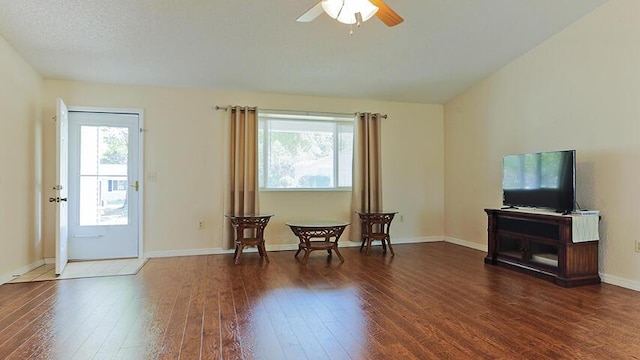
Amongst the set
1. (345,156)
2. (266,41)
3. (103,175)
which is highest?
(266,41)

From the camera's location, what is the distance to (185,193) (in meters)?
5.09

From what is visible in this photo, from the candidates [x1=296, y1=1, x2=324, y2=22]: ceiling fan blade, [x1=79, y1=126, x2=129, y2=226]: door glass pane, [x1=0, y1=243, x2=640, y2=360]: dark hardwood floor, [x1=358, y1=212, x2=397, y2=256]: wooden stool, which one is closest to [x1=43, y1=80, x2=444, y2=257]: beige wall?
[x1=79, y1=126, x2=129, y2=226]: door glass pane

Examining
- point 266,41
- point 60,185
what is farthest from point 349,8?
point 60,185

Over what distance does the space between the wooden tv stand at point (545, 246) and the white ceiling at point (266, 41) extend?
6.83ft

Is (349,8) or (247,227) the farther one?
(247,227)

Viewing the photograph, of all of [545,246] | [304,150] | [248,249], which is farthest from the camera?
[304,150]

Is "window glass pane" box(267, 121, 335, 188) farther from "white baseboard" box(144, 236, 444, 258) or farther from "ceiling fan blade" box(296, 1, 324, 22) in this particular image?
"ceiling fan blade" box(296, 1, 324, 22)

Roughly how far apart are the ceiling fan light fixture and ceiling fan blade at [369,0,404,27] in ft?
0.11

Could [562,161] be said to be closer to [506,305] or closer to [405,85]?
[506,305]

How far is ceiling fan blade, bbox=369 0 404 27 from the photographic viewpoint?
243cm

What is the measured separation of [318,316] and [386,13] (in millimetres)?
2265

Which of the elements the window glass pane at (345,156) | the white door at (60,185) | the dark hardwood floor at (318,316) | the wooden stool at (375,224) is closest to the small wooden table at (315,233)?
the dark hardwood floor at (318,316)

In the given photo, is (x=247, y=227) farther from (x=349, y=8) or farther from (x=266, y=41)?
(x=349, y=8)

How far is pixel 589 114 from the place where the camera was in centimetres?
385
